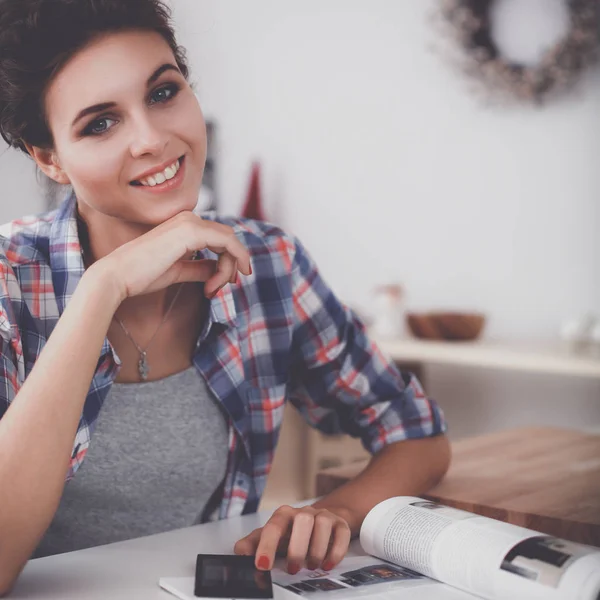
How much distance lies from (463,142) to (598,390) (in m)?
0.88

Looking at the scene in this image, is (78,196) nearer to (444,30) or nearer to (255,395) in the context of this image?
(255,395)

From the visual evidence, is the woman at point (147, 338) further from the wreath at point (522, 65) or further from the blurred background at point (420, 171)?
the wreath at point (522, 65)

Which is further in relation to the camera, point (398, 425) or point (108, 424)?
point (398, 425)

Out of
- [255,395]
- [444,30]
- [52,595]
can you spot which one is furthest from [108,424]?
[444,30]

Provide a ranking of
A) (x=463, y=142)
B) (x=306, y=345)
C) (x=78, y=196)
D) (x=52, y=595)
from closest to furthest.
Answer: (x=52, y=595) < (x=78, y=196) < (x=306, y=345) < (x=463, y=142)

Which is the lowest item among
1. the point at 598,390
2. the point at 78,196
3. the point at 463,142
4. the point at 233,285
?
the point at 598,390

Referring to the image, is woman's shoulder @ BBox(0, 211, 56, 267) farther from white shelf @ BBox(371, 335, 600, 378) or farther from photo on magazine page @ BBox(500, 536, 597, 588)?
white shelf @ BBox(371, 335, 600, 378)

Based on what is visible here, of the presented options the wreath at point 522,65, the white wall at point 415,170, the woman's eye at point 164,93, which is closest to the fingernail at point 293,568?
the woman's eye at point 164,93

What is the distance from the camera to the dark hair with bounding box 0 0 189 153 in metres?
0.93

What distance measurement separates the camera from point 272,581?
706 millimetres

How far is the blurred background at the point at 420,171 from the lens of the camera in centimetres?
229

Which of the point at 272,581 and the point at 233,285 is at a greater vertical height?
the point at 233,285

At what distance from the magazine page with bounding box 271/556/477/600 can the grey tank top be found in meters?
0.35

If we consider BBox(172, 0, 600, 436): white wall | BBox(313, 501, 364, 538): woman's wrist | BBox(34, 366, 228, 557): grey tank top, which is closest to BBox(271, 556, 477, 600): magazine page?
BBox(313, 501, 364, 538): woman's wrist
